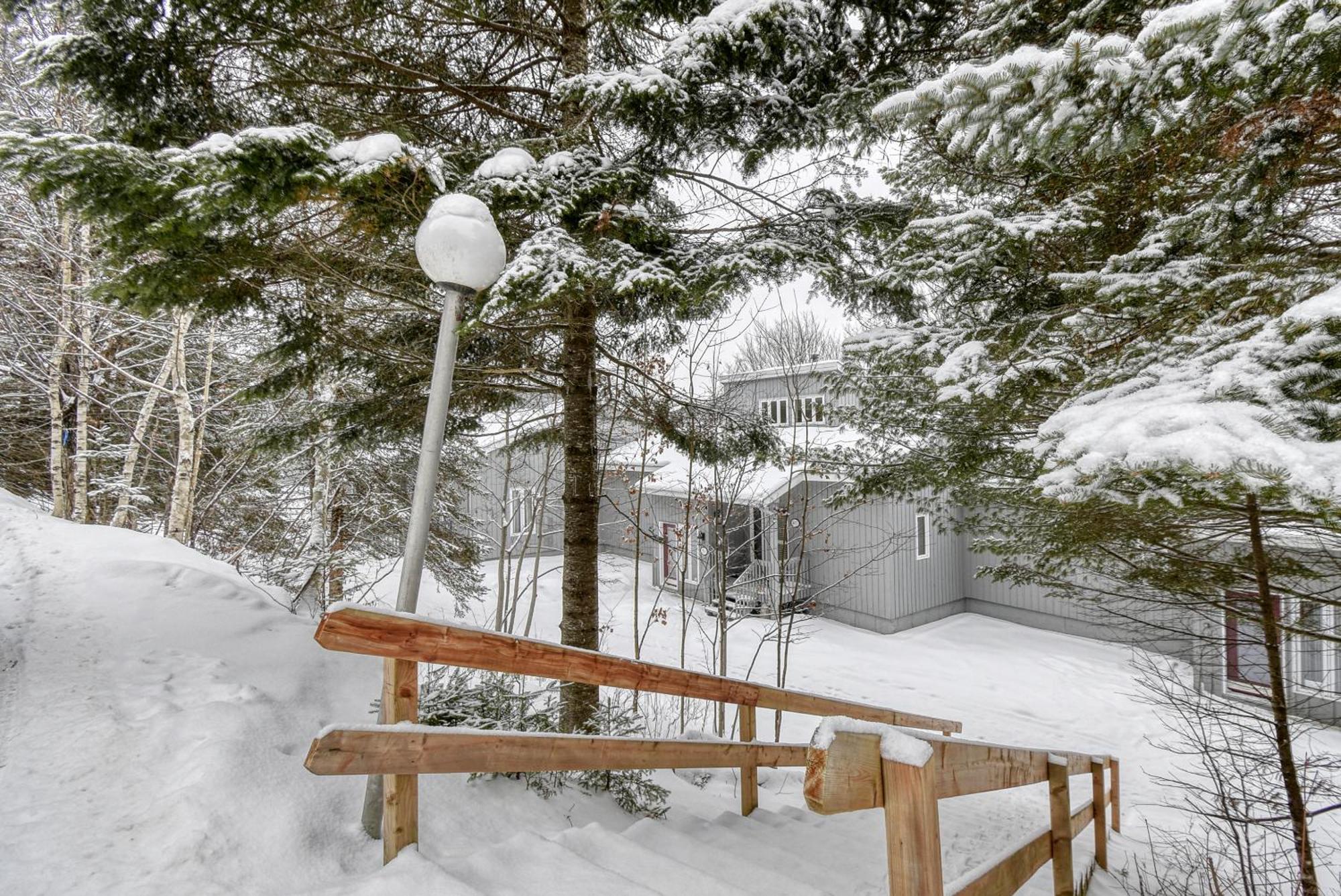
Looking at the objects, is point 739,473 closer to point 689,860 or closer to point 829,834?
point 829,834

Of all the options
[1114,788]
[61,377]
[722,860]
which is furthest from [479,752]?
[61,377]

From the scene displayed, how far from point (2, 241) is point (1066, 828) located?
12.5 meters

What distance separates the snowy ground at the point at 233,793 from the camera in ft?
6.25

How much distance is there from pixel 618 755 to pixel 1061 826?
177cm

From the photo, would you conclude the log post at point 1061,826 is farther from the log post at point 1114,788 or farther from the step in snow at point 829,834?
the log post at point 1114,788

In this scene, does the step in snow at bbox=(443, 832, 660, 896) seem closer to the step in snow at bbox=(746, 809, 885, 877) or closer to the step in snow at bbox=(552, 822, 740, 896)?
the step in snow at bbox=(552, 822, 740, 896)

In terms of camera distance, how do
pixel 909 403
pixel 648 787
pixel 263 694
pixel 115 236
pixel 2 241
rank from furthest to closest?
pixel 2 241 → pixel 909 403 → pixel 648 787 → pixel 263 694 → pixel 115 236

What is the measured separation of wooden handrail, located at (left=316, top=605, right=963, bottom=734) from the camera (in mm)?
1766

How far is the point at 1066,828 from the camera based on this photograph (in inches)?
91.2

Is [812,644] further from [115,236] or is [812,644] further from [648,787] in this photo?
[115,236]

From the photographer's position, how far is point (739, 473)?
7746 mm

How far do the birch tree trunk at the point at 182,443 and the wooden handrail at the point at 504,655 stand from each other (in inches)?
294

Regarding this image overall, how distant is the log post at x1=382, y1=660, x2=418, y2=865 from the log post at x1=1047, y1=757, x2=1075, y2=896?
2.24 m

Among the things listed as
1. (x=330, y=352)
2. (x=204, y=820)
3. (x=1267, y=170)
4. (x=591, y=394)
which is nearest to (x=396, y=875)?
(x=204, y=820)
